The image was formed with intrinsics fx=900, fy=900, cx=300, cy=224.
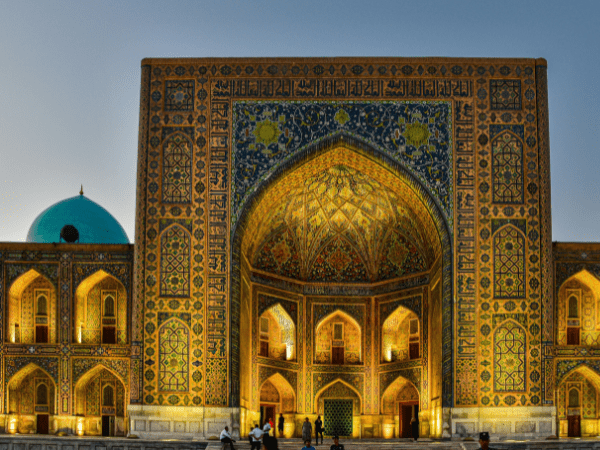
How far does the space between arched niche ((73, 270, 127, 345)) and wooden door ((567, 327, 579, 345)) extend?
8.80m

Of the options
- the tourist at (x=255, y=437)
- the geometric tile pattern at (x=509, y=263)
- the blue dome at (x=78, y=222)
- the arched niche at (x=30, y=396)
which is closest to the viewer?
the tourist at (x=255, y=437)

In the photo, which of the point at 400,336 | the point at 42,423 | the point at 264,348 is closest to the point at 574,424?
the point at 400,336

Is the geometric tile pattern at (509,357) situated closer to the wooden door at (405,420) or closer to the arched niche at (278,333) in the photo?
the wooden door at (405,420)

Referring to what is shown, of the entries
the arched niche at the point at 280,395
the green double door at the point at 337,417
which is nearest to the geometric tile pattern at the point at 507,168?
the green double door at the point at 337,417

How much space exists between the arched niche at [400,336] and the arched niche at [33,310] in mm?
7244

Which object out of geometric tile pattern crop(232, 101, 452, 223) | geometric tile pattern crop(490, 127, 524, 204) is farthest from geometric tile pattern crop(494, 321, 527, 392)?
geometric tile pattern crop(232, 101, 452, 223)

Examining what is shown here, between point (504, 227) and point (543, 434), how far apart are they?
381 cm

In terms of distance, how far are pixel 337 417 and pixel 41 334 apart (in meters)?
6.70

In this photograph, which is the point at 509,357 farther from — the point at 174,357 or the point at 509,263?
the point at 174,357

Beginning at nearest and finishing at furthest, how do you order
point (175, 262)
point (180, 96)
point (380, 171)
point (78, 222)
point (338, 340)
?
point (175, 262)
point (180, 96)
point (380, 171)
point (338, 340)
point (78, 222)

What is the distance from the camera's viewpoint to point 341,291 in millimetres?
20469

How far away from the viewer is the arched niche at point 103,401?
17828 mm

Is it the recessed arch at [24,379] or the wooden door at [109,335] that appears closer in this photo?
the recessed arch at [24,379]

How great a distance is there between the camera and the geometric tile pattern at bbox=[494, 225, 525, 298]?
16.7 m
